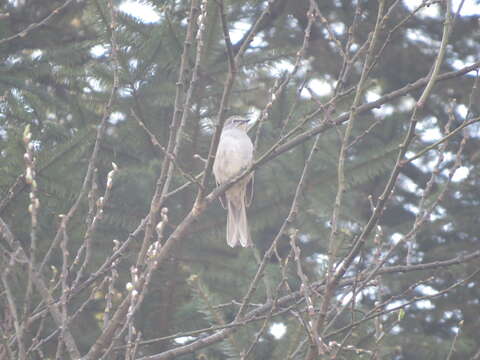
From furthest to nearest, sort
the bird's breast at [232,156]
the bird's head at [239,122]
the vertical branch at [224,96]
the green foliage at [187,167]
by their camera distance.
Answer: the bird's head at [239,122] → the bird's breast at [232,156] → the green foliage at [187,167] → the vertical branch at [224,96]

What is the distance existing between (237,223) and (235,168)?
3.50 feet

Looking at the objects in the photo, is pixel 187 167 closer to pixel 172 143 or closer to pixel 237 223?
pixel 237 223

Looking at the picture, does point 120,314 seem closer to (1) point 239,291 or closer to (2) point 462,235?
(1) point 239,291

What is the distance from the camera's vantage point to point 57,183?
4906 mm

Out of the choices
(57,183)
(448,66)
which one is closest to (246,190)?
(57,183)

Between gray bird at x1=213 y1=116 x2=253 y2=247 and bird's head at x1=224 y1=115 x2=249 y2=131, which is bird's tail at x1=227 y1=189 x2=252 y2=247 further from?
bird's head at x1=224 y1=115 x2=249 y2=131

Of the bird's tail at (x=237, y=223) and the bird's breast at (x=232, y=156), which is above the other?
the bird's breast at (x=232, y=156)

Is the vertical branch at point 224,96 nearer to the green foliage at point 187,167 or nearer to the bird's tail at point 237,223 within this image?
the green foliage at point 187,167

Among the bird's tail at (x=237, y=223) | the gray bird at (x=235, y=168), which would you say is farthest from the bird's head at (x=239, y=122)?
the bird's tail at (x=237, y=223)

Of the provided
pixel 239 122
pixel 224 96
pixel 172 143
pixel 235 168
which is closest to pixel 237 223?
pixel 235 168

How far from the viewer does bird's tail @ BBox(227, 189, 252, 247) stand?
238 inches

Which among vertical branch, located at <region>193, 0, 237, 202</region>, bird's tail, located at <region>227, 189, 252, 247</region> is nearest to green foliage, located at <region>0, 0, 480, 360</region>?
bird's tail, located at <region>227, 189, 252, 247</region>

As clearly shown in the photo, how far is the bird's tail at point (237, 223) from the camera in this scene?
605 cm

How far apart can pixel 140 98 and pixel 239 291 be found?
2.07 m
